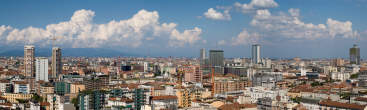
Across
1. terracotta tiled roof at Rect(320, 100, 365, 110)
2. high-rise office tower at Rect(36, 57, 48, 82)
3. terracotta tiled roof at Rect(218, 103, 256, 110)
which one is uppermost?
high-rise office tower at Rect(36, 57, 48, 82)

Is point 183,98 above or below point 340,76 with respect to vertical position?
below

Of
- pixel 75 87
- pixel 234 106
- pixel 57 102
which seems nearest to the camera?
pixel 234 106

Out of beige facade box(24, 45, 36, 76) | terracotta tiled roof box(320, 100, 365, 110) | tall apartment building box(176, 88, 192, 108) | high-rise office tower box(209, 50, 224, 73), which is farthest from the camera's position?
high-rise office tower box(209, 50, 224, 73)

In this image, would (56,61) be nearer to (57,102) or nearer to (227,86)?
(227,86)

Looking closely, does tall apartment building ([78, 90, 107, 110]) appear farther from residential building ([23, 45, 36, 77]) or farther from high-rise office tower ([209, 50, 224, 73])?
high-rise office tower ([209, 50, 224, 73])

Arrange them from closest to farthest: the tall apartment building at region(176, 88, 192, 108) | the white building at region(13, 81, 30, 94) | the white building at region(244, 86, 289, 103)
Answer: the tall apartment building at region(176, 88, 192, 108), the white building at region(244, 86, 289, 103), the white building at region(13, 81, 30, 94)

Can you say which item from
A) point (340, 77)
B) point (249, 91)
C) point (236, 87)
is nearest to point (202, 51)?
point (340, 77)

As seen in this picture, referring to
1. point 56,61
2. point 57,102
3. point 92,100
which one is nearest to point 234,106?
point 92,100

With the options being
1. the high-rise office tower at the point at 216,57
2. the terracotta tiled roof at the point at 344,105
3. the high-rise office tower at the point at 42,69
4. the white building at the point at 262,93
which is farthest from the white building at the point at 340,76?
the high-rise office tower at the point at 42,69

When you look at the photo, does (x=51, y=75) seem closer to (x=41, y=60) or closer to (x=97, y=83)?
(x=41, y=60)

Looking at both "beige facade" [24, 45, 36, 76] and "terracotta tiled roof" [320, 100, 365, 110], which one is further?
"beige facade" [24, 45, 36, 76]

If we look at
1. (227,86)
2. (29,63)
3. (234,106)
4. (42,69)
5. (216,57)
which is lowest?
(234,106)

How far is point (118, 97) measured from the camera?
42.9 feet

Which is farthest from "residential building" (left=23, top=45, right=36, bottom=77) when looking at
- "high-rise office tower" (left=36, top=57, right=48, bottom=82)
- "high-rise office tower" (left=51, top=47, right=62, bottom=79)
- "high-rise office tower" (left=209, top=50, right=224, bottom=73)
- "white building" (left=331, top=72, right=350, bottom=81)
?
"white building" (left=331, top=72, right=350, bottom=81)
